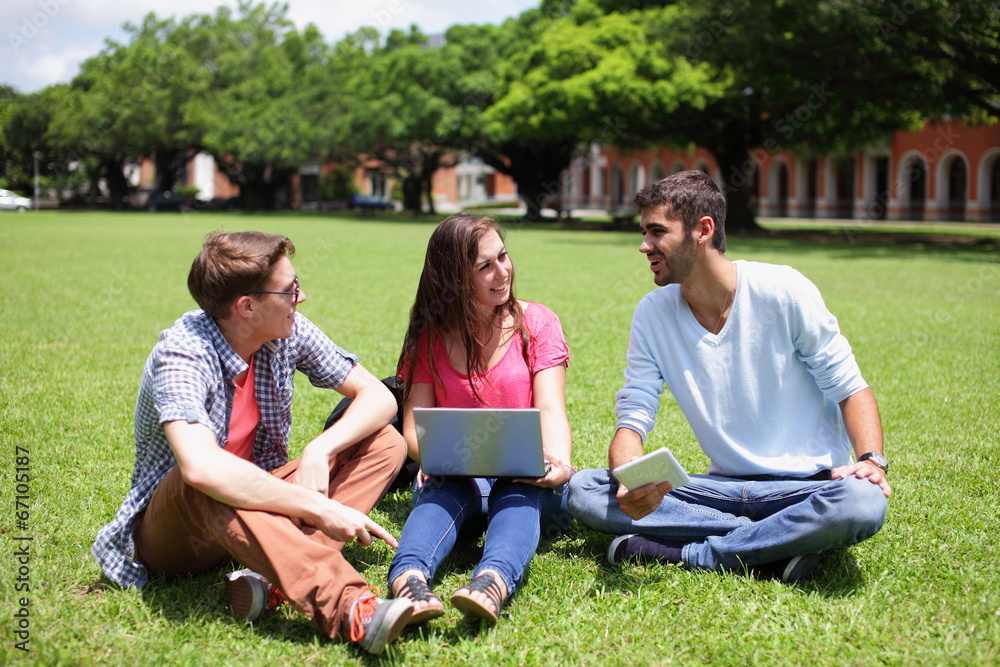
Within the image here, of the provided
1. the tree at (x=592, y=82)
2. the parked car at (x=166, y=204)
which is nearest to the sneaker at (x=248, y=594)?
the tree at (x=592, y=82)

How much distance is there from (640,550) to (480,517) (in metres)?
0.62

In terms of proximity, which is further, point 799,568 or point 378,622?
point 799,568

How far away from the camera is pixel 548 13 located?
33.1 metres

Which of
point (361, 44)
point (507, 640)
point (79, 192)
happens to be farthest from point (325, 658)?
point (79, 192)

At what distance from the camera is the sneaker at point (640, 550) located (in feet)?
10.3

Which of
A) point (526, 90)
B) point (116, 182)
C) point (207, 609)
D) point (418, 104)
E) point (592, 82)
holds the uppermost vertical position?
point (418, 104)

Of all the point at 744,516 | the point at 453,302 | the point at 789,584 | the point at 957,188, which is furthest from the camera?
the point at 957,188

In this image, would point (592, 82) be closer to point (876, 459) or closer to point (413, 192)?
point (413, 192)

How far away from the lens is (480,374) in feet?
10.8

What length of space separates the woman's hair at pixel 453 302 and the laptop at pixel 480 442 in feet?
1.34

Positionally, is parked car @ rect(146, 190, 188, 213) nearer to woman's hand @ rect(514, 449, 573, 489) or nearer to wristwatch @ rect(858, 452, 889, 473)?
woman's hand @ rect(514, 449, 573, 489)

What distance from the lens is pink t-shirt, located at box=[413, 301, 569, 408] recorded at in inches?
130

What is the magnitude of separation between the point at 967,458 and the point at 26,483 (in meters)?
4.69

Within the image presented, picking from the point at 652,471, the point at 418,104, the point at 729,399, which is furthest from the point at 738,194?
the point at 652,471
